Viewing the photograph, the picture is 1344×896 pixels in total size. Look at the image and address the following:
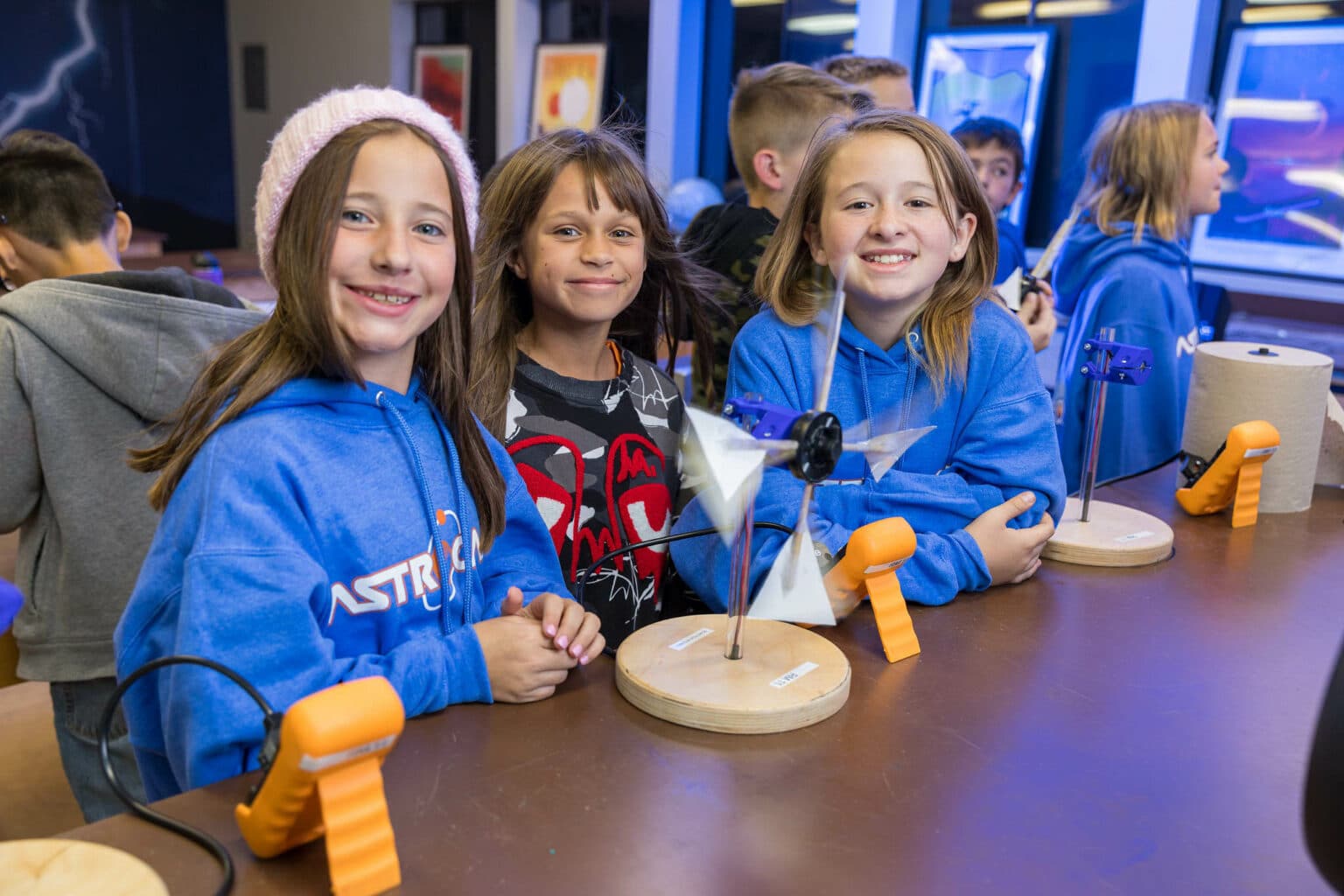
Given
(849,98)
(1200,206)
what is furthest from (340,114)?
(1200,206)

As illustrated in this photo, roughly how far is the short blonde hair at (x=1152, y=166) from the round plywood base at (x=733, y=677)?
5.51 ft

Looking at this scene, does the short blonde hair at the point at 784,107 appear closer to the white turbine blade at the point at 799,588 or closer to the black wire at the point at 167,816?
the white turbine blade at the point at 799,588

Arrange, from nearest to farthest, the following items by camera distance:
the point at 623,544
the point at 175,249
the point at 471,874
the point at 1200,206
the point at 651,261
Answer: the point at 471,874, the point at 623,544, the point at 651,261, the point at 1200,206, the point at 175,249

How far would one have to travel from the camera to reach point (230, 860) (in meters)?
→ 0.72

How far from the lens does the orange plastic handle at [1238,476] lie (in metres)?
1.50

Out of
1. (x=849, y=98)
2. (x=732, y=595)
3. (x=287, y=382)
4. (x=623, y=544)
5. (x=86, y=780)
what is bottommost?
(x=86, y=780)

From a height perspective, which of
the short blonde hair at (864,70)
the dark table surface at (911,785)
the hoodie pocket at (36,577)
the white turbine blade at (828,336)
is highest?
the short blonde hair at (864,70)

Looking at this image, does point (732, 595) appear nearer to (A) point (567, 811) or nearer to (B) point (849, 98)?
(A) point (567, 811)

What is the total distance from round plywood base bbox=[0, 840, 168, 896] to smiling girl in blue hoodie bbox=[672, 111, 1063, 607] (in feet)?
2.23

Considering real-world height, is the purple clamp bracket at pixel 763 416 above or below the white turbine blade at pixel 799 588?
above

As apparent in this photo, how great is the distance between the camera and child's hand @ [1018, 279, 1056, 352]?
83.3 inches

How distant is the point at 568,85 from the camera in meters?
6.08

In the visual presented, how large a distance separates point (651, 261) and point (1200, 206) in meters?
1.44

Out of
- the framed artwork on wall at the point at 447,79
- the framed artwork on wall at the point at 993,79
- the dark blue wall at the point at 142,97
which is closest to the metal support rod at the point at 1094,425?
the framed artwork on wall at the point at 993,79
